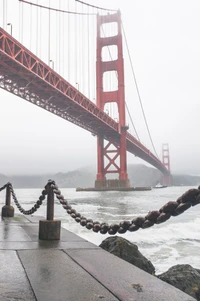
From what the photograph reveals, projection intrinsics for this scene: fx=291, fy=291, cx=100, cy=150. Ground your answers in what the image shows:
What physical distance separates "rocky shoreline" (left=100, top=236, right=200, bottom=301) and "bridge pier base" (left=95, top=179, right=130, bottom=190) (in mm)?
33870

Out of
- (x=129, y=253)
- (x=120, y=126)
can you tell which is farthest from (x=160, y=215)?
(x=120, y=126)

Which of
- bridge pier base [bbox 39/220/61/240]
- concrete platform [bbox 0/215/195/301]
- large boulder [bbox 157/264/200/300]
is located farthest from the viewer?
bridge pier base [bbox 39/220/61/240]

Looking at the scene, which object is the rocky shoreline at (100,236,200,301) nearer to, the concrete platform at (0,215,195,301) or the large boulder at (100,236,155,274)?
the large boulder at (100,236,155,274)

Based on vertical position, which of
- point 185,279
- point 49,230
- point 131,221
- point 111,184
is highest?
point 131,221

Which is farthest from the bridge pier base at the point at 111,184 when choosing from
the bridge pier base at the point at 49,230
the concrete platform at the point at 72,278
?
the concrete platform at the point at 72,278

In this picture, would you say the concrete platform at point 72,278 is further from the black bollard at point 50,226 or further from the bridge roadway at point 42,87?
the bridge roadway at point 42,87

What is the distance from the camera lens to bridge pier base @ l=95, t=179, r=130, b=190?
37344mm

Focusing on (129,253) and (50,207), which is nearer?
(50,207)

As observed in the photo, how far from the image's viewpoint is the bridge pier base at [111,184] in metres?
Result: 37.3

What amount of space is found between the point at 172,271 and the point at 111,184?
3496cm

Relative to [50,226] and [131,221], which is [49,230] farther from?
[131,221]

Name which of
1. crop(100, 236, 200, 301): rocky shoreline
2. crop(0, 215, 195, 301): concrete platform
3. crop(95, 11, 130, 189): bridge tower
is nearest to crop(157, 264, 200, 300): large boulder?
crop(100, 236, 200, 301): rocky shoreline

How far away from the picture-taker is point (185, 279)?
2828 mm

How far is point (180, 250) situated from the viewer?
5.29m
